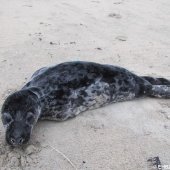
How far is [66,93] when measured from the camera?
10.4 ft

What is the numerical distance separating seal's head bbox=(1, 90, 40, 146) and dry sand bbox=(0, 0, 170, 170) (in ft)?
0.36

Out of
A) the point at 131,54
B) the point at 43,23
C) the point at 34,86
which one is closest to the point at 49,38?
the point at 43,23

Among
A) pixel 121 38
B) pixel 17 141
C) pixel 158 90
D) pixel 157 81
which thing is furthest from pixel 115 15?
pixel 17 141

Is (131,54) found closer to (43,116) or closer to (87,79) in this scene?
(87,79)

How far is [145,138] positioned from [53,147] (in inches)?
27.6

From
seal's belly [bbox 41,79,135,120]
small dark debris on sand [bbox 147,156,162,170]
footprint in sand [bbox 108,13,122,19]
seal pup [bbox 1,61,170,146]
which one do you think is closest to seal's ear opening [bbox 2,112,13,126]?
seal pup [bbox 1,61,170,146]

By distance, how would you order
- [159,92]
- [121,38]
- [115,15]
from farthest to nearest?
[115,15] → [121,38] → [159,92]

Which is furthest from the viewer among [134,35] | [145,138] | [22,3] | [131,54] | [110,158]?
[22,3]

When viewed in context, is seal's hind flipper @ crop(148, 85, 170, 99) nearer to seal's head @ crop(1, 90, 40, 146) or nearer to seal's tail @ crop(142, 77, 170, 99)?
seal's tail @ crop(142, 77, 170, 99)

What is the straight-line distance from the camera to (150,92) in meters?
3.67

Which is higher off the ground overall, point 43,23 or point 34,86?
point 34,86

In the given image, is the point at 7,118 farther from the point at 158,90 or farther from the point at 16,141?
the point at 158,90

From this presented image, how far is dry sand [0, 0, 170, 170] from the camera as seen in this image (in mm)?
2779

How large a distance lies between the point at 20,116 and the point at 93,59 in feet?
6.10
